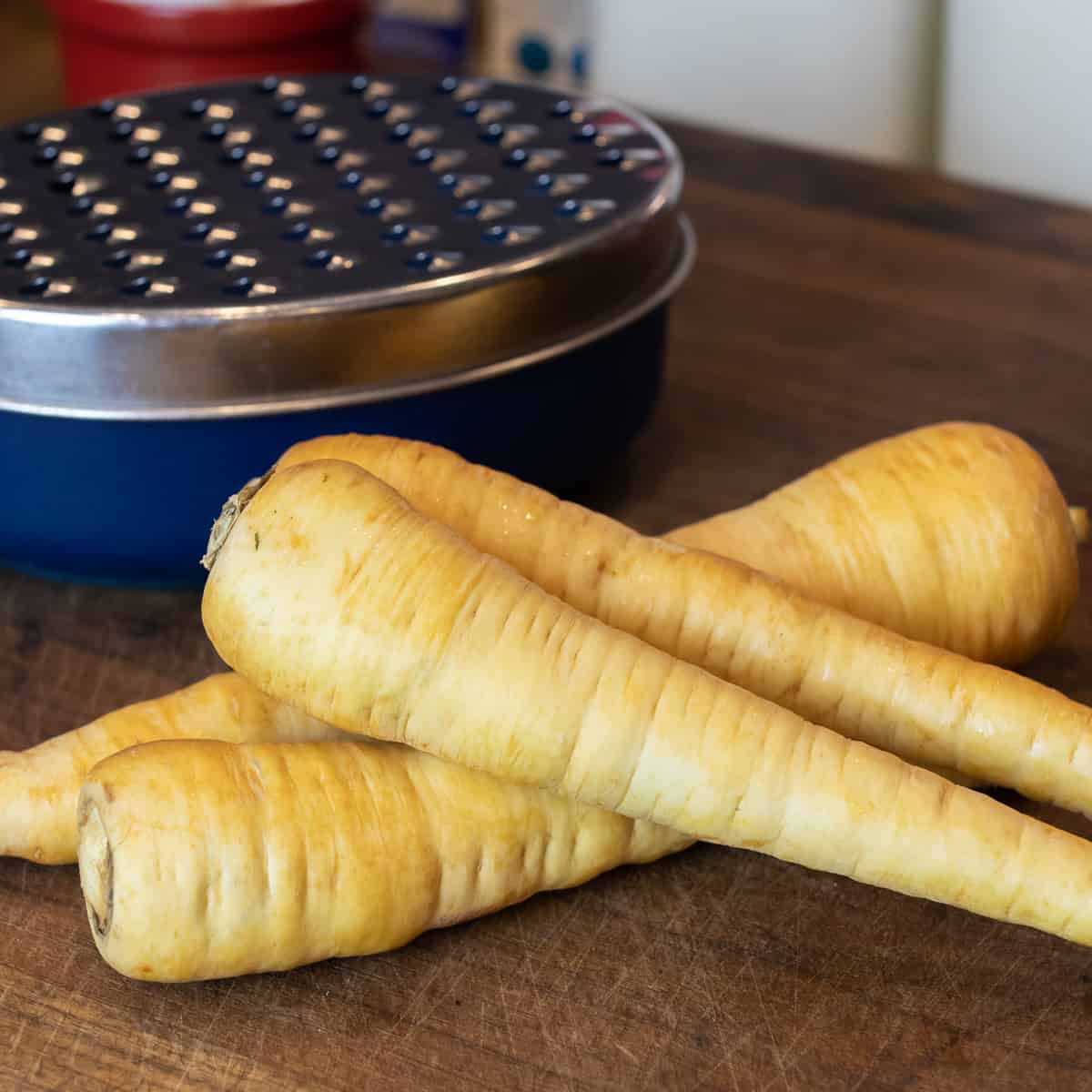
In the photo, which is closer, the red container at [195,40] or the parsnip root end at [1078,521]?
the parsnip root end at [1078,521]

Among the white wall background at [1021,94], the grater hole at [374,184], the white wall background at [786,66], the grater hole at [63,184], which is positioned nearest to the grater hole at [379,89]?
the grater hole at [374,184]

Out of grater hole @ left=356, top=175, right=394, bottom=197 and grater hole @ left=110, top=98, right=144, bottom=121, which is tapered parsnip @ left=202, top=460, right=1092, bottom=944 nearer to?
grater hole @ left=356, top=175, right=394, bottom=197

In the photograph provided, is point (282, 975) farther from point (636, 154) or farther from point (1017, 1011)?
point (636, 154)

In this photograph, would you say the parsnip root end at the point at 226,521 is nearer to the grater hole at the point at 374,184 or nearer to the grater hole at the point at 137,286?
the grater hole at the point at 137,286

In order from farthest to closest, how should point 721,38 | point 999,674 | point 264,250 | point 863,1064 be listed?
point 721,38 < point 264,250 < point 999,674 < point 863,1064

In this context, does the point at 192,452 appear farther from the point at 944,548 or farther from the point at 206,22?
the point at 206,22

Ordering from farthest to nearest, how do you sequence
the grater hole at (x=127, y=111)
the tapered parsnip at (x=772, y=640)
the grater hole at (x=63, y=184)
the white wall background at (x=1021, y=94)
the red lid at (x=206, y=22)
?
the white wall background at (x=1021, y=94) < the red lid at (x=206, y=22) < the grater hole at (x=127, y=111) < the grater hole at (x=63, y=184) < the tapered parsnip at (x=772, y=640)

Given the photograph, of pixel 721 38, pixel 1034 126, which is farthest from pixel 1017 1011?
pixel 721 38
